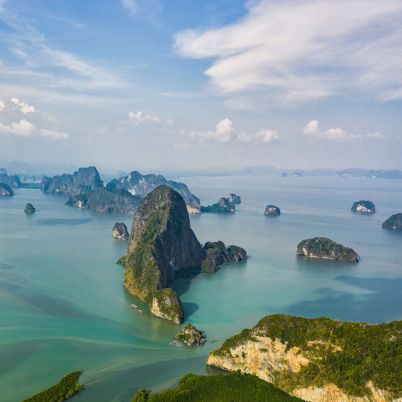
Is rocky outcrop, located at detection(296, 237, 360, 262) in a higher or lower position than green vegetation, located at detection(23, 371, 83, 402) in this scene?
higher

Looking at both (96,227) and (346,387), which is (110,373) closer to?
(346,387)

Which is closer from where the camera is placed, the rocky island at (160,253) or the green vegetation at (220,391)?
the green vegetation at (220,391)

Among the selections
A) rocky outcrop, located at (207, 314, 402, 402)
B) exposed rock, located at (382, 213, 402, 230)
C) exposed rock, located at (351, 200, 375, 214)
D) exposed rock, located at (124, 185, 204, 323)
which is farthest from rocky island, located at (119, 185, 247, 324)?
exposed rock, located at (351, 200, 375, 214)

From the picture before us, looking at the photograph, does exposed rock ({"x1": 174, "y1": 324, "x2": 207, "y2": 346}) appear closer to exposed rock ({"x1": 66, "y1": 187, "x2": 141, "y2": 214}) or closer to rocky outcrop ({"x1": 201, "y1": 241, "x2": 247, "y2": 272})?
rocky outcrop ({"x1": 201, "y1": 241, "x2": 247, "y2": 272})

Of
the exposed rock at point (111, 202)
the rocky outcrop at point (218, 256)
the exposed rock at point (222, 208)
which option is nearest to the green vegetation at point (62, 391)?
the rocky outcrop at point (218, 256)

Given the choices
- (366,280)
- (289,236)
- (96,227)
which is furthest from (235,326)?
(96,227)

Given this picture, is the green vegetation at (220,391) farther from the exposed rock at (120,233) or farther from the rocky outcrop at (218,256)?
the exposed rock at (120,233)
